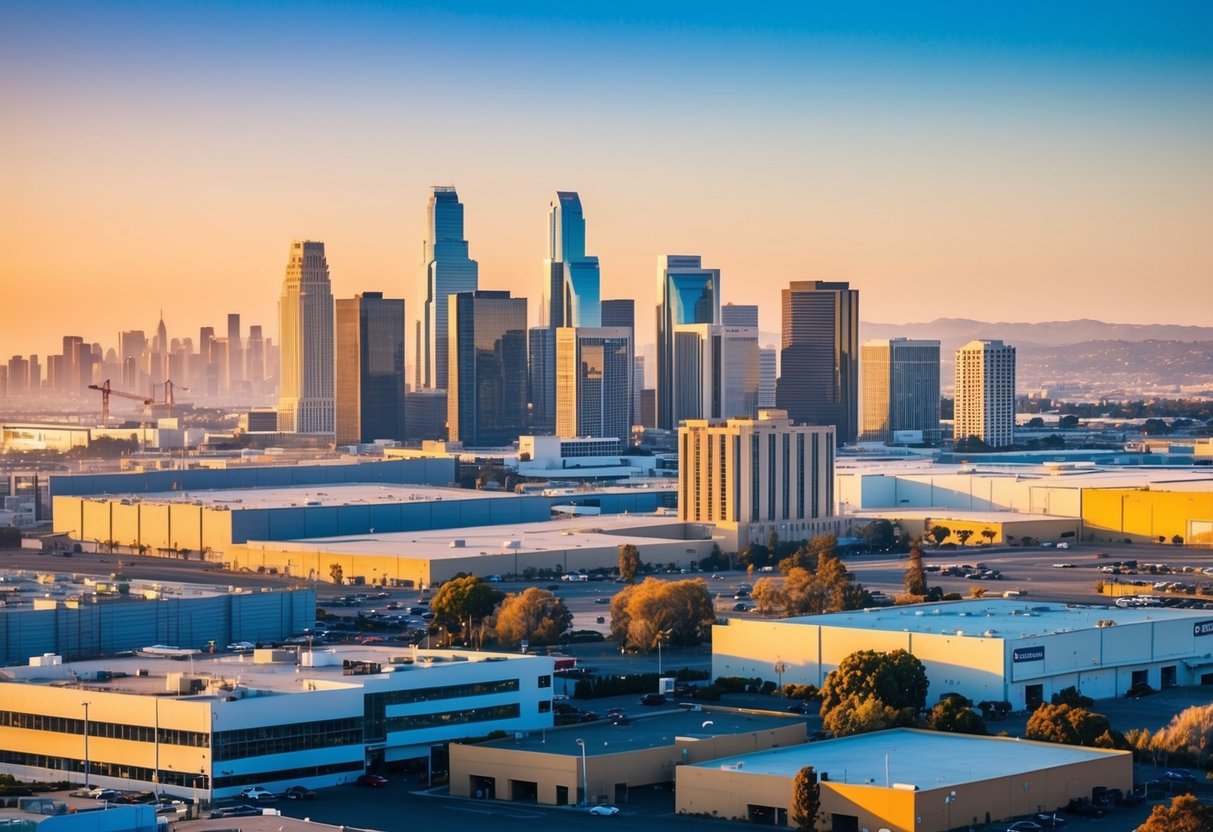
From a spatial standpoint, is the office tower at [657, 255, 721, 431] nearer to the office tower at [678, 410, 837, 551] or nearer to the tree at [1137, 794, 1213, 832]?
the office tower at [678, 410, 837, 551]

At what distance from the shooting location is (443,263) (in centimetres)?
18488

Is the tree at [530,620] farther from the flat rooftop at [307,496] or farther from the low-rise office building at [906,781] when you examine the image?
the flat rooftop at [307,496]

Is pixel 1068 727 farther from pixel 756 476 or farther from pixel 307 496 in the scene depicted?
pixel 307 496

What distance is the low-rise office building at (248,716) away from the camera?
89.1 ft

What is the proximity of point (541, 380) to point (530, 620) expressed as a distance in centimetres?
11563

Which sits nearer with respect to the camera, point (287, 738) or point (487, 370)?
point (287, 738)

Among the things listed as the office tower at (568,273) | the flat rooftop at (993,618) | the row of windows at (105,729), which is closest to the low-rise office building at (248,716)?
the row of windows at (105,729)

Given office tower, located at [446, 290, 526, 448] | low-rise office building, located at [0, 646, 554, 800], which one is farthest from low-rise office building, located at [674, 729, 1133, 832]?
office tower, located at [446, 290, 526, 448]

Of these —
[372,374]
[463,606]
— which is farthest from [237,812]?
[372,374]

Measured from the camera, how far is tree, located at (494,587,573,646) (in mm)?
41094

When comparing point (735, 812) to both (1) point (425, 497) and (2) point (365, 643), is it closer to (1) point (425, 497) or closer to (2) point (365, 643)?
(2) point (365, 643)

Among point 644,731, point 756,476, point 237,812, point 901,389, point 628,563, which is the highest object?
point 901,389

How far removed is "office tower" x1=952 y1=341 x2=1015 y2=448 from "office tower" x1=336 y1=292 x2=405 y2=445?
39925 millimetres

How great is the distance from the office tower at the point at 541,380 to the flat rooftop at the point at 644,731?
116792 mm
